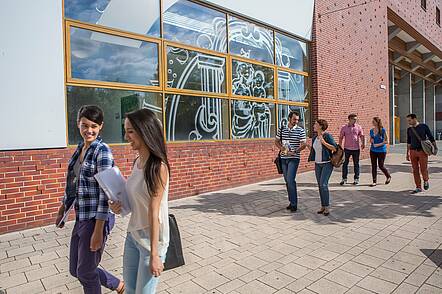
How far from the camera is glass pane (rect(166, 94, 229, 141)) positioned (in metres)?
7.05

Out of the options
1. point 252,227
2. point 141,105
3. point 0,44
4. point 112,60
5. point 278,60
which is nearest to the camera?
point 0,44

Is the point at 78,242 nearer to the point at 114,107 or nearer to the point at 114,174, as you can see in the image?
the point at 114,174

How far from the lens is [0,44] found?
461 centimetres

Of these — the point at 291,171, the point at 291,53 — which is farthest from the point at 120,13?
the point at 291,53

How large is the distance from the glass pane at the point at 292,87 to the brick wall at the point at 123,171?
1752 millimetres

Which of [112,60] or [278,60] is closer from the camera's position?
[112,60]

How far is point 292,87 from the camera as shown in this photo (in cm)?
1041

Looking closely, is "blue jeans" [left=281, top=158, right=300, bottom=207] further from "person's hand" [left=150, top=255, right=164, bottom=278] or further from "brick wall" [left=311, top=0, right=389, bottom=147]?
"brick wall" [left=311, top=0, right=389, bottom=147]

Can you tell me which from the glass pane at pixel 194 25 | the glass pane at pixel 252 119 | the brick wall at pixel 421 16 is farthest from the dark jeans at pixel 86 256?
the brick wall at pixel 421 16

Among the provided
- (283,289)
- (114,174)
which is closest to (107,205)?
(114,174)


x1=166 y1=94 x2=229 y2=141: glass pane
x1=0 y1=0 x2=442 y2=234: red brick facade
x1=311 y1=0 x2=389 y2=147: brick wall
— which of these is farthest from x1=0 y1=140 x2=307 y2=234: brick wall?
x1=311 y1=0 x2=389 y2=147: brick wall

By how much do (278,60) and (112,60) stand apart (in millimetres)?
5390

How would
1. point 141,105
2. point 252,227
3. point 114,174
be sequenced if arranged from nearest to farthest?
1. point 114,174
2. point 252,227
3. point 141,105

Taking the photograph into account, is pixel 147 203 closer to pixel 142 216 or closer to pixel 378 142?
pixel 142 216
